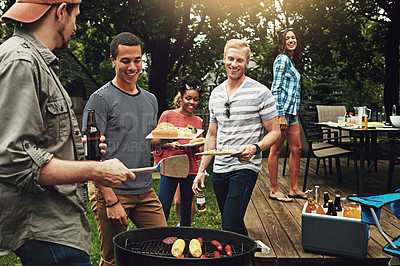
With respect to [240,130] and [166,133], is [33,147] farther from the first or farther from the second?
[166,133]

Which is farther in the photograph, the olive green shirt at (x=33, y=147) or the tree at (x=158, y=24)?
the tree at (x=158, y=24)

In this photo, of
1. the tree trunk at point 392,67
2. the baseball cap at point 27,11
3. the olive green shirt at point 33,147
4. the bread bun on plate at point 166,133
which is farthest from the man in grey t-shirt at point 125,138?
the tree trunk at point 392,67

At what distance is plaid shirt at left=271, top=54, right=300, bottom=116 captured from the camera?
560 centimetres

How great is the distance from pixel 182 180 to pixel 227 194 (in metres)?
1.06

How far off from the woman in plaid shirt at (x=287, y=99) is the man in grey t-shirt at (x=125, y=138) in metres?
2.97

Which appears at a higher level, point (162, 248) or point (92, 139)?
point (92, 139)

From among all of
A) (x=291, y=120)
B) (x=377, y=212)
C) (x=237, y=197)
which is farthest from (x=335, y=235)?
(x=291, y=120)

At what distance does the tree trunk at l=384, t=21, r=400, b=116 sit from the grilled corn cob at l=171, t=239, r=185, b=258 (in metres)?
13.7

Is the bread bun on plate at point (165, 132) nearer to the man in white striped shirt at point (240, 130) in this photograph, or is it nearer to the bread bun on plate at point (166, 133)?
the bread bun on plate at point (166, 133)

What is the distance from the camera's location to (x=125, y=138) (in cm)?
294

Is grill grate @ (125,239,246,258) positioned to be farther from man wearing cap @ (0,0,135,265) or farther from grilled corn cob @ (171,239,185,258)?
man wearing cap @ (0,0,135,265)

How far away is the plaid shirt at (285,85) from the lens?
5602mm

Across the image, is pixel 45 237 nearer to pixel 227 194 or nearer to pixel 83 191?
pixel 83 191

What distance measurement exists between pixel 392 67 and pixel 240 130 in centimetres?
1369
